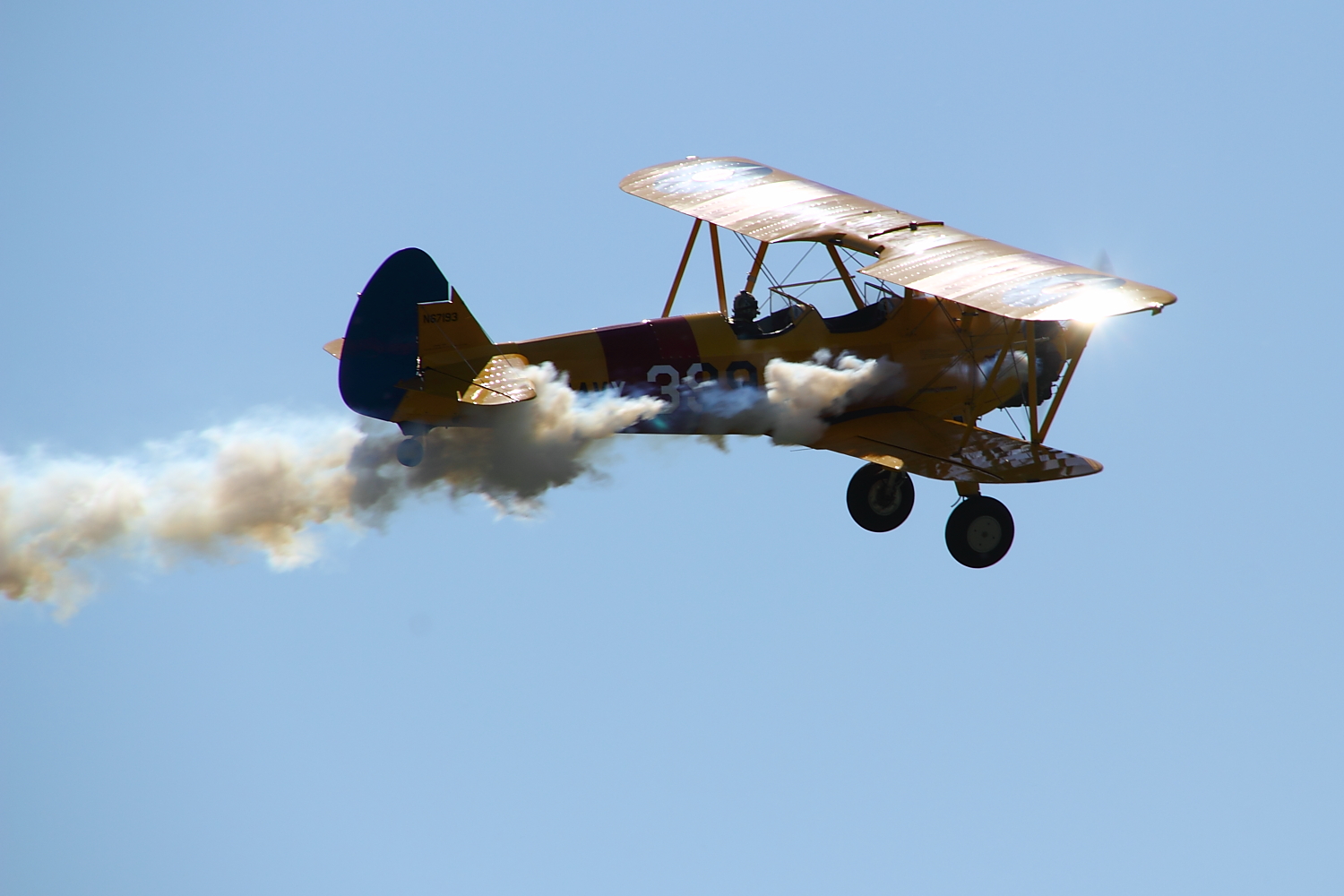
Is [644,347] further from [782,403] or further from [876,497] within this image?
[876,497]

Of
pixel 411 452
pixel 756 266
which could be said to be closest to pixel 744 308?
pixel 756 266

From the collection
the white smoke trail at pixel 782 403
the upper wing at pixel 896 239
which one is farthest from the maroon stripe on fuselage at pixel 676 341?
the upper wing at pixel 896 239

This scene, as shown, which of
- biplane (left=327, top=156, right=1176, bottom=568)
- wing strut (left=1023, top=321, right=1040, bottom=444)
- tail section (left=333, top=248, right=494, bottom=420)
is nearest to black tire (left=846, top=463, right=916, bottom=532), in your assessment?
biplane (left=327, top=156, right=1176, bottom=568)

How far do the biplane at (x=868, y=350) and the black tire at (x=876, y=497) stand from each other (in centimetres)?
1

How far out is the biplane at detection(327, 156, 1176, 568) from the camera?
19734 millimetres

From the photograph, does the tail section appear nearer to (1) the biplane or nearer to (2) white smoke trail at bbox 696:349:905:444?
(1) the biplane

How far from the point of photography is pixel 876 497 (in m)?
22.0

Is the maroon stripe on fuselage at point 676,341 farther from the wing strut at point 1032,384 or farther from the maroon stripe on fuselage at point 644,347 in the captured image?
the wing strut at point 1032,384

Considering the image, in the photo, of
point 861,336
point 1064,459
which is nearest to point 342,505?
point 861,336

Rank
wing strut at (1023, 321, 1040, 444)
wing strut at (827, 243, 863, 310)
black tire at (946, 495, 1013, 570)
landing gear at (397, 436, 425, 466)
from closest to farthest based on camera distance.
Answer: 1. landing gear at (397, 436, 425, 466)
2. wing strut at (1023, 321, 1040, 444)
3. black tire at (946, 495, 1013, 570)
4. wing strut at (827, 243, 863, 310)

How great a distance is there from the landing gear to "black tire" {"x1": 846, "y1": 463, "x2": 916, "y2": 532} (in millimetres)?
4502

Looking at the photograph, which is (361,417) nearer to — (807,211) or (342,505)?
(342,505)

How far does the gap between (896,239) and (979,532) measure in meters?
3.14

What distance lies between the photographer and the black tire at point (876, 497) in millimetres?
21953
